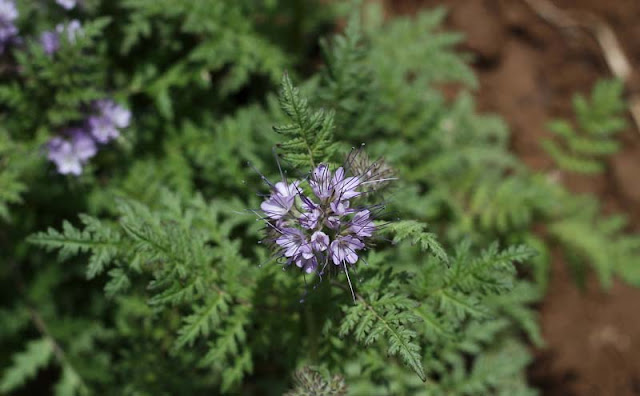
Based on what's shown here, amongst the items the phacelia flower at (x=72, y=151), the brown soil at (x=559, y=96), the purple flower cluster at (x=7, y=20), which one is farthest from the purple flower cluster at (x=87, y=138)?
the brown soil at (x=559, y=96)

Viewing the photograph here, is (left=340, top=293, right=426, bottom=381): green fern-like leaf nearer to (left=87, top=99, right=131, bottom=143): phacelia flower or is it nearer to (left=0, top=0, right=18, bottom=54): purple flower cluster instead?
(left=87, top=99, right=131, bottom=143): phacelia flower

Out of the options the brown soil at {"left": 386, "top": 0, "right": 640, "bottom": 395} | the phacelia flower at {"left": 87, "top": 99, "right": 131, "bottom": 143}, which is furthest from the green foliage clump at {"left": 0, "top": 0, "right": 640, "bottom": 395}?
the brown soil at {"left": 386, "top": 0, "right": 640, "bottom": 395}

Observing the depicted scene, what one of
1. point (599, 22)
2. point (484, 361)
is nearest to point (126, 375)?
point (484, 361)

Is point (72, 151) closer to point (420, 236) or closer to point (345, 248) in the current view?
point (345, 248)

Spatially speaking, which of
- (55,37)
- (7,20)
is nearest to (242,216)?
(55,37)

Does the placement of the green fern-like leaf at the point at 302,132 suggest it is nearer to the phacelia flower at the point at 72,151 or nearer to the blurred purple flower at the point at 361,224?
the blurred purple flower at the point at 361,224
